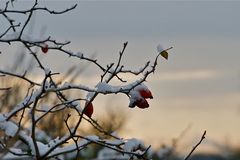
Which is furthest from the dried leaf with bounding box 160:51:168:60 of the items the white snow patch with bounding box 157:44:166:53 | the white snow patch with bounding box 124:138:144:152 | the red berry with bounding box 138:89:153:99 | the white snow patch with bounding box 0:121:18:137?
the white snow patch with bounding box 0:121:18:137

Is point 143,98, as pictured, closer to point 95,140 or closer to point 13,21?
point 95,140

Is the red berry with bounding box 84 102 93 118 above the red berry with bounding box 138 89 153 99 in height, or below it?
below

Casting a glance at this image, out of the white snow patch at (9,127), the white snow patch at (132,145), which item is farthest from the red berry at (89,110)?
the white snow patch at (9,127)

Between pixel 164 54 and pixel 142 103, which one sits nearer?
pixel 142 103

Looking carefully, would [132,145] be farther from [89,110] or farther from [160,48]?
[160,48]

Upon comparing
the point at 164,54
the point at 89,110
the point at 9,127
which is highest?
the point at 164,54

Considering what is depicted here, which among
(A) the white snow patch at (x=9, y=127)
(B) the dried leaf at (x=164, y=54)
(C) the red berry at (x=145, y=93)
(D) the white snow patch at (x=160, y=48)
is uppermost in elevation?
(D) the white snow patch at (x=160, y=48)

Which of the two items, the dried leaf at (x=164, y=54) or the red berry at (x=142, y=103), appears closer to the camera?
the red berry at (x=142, y=103)

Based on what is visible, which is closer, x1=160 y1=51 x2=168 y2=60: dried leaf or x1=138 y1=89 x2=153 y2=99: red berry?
x1=138 y1=89 x2=153 y2=99: red berry

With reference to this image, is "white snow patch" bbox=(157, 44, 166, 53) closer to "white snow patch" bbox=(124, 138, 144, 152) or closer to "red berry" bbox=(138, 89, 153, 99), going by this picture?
"red berry" bbox=(138, 89, 153, 99)

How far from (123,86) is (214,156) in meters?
30.7

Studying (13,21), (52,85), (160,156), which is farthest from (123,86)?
(160,156)

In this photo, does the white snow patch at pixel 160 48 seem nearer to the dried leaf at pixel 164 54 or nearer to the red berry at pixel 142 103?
the dried leaf at pixel 164 54

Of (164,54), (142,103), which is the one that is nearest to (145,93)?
(142,103)
